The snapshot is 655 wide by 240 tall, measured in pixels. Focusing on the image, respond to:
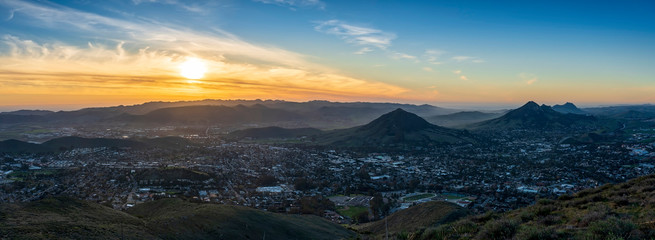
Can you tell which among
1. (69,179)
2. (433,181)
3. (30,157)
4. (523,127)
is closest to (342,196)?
(433,181)

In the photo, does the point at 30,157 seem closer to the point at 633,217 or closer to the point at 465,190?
the point at 465,190

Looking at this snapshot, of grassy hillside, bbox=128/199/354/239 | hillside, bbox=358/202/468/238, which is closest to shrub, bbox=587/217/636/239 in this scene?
hillside, bbox=358/202/468/238

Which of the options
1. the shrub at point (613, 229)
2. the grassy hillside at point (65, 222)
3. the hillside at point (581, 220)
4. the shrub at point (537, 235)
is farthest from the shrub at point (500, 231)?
the grassy hillside at point (65, 222)

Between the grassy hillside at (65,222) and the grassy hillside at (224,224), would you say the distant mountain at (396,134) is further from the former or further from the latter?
the grassy hillside at (65,222)

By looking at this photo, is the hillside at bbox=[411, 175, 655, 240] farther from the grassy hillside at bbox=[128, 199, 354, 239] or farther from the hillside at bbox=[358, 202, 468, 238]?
the grassy hillside at bbox=[128, 199, 354, 239]

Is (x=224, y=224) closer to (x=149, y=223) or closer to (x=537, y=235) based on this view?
(x=149, y=223)

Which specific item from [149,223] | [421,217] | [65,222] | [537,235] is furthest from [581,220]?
[65,222]
